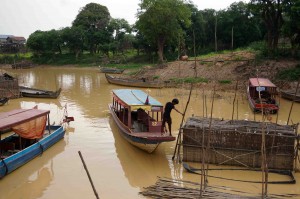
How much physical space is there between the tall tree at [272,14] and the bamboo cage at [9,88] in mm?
19601

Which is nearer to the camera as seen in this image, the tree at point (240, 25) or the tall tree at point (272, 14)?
the tall tree at point (272, 14)

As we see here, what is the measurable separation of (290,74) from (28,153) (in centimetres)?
1976

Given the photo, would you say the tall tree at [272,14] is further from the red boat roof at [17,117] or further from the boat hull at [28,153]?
the red boat roof at [17,117]

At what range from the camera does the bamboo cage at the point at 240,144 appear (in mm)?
9219

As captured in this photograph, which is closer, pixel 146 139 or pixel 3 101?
pixel 146 139

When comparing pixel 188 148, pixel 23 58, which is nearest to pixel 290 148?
pixel 188 148

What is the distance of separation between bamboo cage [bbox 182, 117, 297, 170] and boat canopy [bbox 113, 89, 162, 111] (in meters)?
1.78

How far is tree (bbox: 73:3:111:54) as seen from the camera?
50875mm

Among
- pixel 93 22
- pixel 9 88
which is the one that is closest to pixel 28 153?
pixel 9 88

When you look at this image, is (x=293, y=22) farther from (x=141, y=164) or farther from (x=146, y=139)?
(x=141, y=164)

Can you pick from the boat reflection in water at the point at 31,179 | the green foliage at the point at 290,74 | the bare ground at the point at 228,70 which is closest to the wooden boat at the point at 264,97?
the bare ground at the point at 228,70

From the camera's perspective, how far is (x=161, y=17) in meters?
36.0

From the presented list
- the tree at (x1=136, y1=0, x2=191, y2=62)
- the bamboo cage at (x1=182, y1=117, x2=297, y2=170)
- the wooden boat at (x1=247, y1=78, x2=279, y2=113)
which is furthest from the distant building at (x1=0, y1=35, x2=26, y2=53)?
the bamboo cage at (x1=182, y1=117, x2=297, y2=170)

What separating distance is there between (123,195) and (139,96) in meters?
5.47
